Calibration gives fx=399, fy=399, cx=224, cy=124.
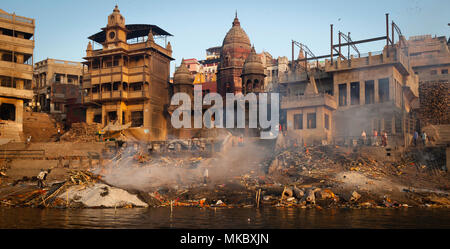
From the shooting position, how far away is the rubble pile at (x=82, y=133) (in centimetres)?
3781

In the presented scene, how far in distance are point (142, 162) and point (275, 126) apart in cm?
1443

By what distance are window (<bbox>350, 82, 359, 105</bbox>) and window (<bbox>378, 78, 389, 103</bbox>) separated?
2127 millimetres

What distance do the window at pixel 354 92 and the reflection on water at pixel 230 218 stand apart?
1928 centimetres

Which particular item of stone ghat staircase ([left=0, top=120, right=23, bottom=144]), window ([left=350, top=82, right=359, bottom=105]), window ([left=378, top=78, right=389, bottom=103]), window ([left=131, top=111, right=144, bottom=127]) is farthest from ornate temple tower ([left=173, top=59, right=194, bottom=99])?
window ([left=378, top=78, right=389, bottom=103])

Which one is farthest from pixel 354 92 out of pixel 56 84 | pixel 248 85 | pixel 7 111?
pixel 56 84

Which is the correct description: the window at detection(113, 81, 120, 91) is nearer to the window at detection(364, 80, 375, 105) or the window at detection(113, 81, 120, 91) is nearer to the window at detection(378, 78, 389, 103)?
the window at detection(364, 80, 375, 105)

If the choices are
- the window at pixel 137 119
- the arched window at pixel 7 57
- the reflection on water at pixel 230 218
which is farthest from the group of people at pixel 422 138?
the arched window at pixel 7 57

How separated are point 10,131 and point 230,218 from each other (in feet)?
101

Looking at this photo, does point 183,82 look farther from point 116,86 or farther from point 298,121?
point 298,121

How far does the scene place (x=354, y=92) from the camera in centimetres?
3531

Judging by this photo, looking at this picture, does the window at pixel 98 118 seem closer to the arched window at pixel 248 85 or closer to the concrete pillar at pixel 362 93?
the arched window at pixel 248 85

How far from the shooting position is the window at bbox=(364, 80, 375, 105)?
33.9 metres
